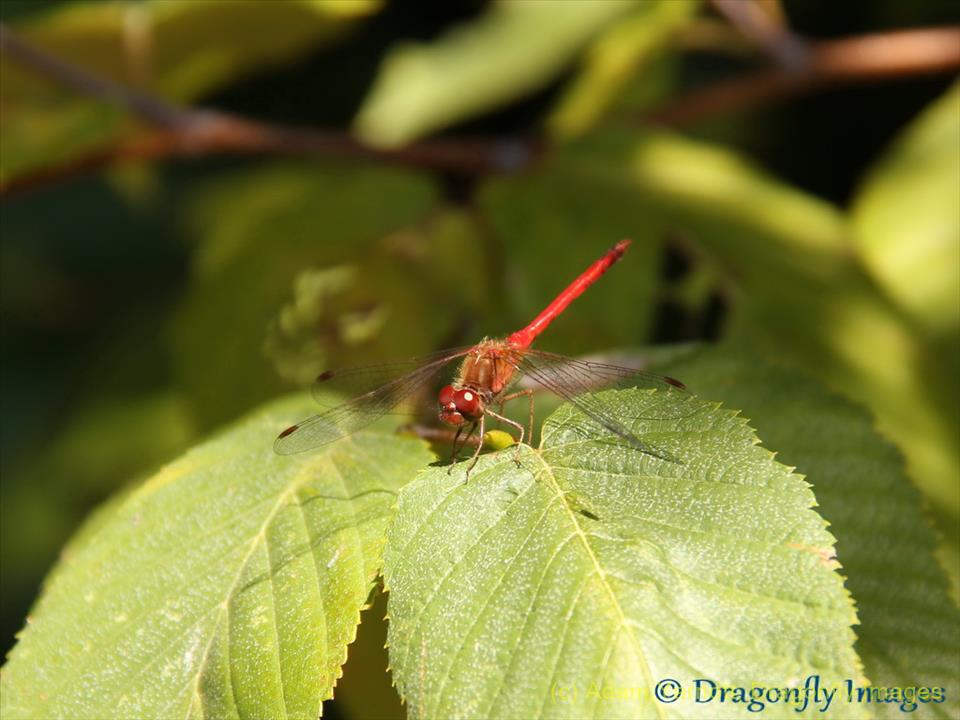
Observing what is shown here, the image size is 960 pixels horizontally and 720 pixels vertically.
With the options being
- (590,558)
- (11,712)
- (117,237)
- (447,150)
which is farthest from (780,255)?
(117,237)

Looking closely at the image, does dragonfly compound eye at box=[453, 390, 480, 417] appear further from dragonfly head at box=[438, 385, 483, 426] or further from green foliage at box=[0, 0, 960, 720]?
green foliage at box=[0, 0, 960, 720]

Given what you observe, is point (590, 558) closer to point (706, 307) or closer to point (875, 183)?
point (706, 307)

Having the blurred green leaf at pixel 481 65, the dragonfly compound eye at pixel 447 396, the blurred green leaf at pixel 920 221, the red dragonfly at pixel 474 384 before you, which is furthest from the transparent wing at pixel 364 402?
the blurred green leaf at pixel 920 221

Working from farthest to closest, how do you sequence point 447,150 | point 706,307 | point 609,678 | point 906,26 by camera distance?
point 906,26, point 447,150, point 706,307, point 609,678

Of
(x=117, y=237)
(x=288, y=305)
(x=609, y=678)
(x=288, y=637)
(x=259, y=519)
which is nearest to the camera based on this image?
(x=609, y=678)

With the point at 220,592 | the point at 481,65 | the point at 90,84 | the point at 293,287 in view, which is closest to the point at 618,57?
the point at 481,65

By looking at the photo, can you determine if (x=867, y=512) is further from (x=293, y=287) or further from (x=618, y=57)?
(x=618, y=57)

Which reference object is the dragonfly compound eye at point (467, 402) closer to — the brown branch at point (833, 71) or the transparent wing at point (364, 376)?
the transparent wing at point (364, 376)
